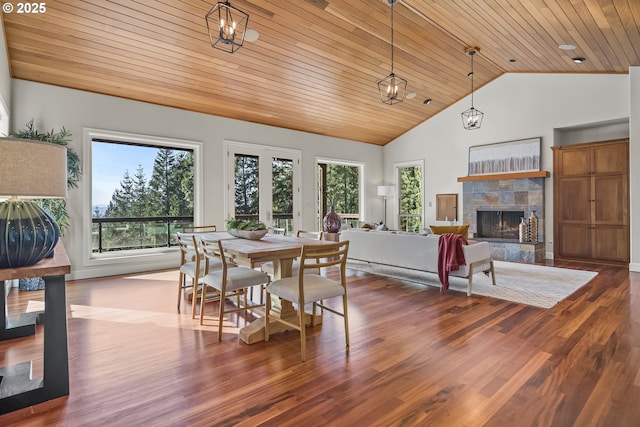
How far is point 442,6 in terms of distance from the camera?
4.52 meters

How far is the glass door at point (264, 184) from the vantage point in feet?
22.9

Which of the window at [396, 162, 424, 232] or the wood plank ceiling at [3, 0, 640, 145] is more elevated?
the wood plank ceiling at [3, 0, 640, 145]

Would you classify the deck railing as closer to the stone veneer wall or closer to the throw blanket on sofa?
the throw blanket on sofa

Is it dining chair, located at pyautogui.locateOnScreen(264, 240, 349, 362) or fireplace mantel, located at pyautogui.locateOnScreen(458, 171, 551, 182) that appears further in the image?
fireplace mantel, located at pyautogui.locateOnScreen(458, 171, 551, 182)

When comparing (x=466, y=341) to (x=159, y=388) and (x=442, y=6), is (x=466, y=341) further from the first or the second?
(x=442, y=6)

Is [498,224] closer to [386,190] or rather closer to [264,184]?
[386,190]

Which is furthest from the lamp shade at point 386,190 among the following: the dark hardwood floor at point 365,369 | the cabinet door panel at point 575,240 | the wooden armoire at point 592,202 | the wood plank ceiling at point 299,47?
Answer: the dark hardwood floor at point 365,369

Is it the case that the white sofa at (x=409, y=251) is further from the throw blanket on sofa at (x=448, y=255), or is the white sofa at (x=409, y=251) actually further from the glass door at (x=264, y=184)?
the glass door at (x=264, y=184)

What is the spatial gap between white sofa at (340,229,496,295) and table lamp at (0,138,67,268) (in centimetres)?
401

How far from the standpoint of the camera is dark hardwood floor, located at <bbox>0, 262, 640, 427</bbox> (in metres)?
1.90

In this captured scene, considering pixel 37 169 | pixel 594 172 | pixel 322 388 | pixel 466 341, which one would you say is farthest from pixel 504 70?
pixel 37 169

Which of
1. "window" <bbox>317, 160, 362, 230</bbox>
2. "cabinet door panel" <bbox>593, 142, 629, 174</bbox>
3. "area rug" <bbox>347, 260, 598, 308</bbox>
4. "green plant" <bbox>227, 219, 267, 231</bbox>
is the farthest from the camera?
"window" <bbox>317, 160, 362, 230</bbox>

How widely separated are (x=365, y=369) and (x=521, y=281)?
12.0ft

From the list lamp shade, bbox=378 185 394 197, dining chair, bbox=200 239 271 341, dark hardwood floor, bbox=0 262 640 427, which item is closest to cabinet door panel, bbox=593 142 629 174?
dark hardwood floor, bbox=0 262 640 427
